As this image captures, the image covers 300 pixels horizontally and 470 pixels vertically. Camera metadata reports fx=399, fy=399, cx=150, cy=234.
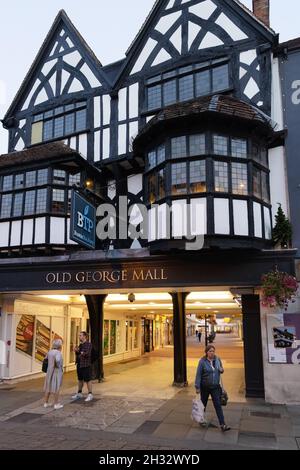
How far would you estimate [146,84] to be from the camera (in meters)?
13.2

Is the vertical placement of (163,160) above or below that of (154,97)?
below

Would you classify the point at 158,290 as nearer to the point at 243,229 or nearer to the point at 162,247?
the point at 162,247

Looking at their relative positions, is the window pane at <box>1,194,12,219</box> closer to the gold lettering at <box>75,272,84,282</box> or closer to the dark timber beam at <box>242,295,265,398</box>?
the gold lettering at <box>75,272,84,282</box>

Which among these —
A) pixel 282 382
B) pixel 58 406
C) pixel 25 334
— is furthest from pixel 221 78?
pixel 25 334

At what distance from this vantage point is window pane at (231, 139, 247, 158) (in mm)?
10531

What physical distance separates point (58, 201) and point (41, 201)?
1.78ft

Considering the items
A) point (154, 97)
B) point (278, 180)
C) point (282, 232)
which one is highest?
point (154, 97)

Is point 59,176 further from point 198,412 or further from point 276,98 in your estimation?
point 198,412

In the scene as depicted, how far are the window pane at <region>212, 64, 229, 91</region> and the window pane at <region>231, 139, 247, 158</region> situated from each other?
223cm

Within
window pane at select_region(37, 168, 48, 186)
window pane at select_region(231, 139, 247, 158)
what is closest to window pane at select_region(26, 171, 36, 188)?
window pane at select_region(37, 168, 48, 186)

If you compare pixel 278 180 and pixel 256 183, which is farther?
pixel 278 180

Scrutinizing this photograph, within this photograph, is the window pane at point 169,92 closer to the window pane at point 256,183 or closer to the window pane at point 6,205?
the window pane at point 256,183

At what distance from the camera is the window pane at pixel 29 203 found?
12742mm

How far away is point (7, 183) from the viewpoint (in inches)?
530
